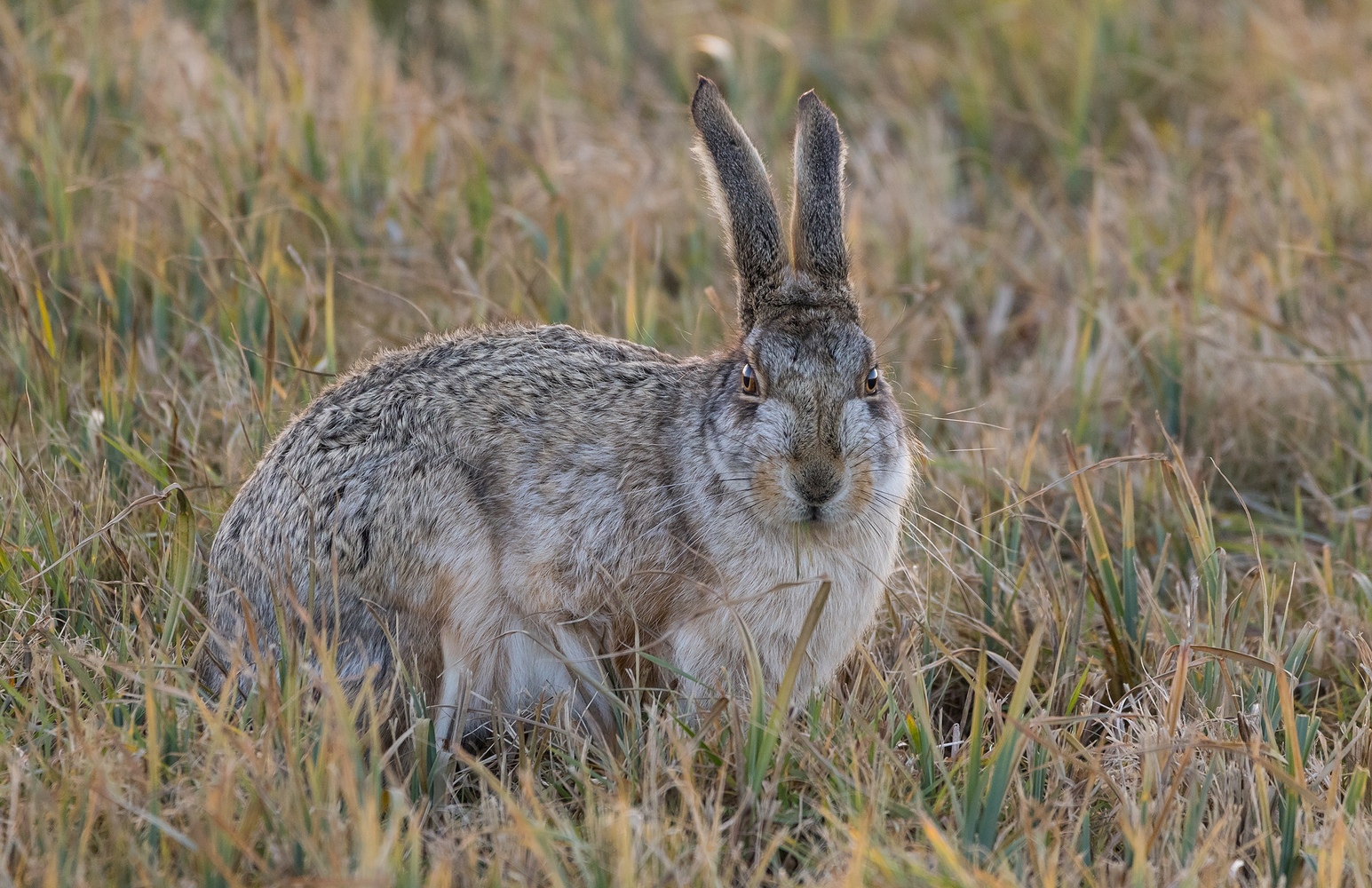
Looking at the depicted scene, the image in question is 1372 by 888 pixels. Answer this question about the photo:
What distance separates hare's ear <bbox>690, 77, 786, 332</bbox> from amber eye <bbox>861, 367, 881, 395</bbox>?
306 millimetres

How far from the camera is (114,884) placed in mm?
2670

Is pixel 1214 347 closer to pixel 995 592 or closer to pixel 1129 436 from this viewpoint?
pixel 1129 436

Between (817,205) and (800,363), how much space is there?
0.46m

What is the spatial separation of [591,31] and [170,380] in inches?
147

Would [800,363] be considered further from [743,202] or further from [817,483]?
[743,202]

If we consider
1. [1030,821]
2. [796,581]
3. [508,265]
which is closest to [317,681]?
[796,581]

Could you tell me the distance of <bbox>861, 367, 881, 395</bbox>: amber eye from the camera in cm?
369

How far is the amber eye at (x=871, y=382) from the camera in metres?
3.69

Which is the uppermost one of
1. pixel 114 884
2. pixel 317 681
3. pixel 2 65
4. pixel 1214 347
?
pixel 2 65

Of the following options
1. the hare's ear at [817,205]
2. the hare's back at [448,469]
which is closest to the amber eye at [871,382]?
the hare's ear at [817,205]

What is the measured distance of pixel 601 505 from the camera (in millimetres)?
3746

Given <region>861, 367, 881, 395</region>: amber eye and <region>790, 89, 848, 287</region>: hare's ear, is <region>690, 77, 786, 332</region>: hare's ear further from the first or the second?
<region>861, 367, 881, 395</region>: amber eye

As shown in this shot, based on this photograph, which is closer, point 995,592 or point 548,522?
point 548,522

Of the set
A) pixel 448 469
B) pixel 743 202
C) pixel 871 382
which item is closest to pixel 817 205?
pixel 743 202
